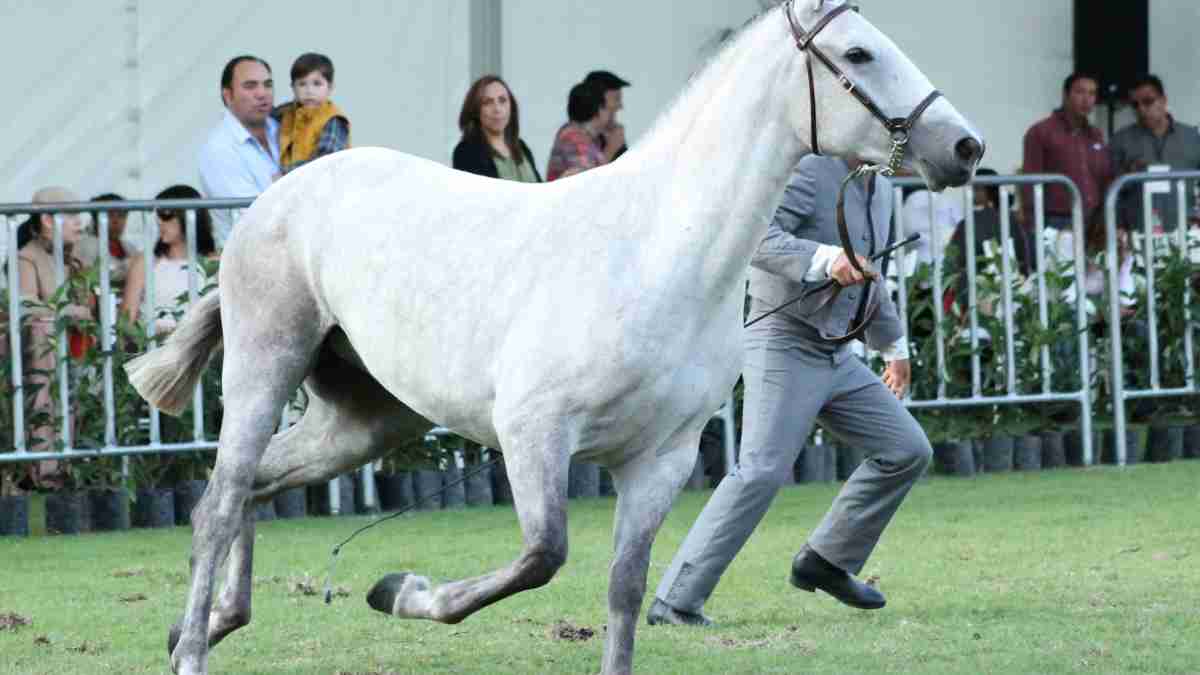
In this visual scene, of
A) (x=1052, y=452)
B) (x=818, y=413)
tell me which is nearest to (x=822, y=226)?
(x=818, y=413)

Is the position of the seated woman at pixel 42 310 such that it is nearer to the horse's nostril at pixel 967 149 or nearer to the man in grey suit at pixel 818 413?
the man in grey suit at pixel 818 413

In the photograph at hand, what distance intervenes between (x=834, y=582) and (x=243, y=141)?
4495 millimetres

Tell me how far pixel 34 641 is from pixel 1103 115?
37.4ft

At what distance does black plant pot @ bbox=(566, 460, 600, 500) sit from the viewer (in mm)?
11133

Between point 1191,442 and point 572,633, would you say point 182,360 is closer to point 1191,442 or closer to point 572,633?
point 572,633

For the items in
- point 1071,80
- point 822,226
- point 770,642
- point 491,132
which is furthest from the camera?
point 1071,80

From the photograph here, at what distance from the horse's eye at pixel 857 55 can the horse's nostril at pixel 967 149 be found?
33cm

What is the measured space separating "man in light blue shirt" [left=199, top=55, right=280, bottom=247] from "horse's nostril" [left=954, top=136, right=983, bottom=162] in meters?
5.60

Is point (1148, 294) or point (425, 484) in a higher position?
point (1148, 294)

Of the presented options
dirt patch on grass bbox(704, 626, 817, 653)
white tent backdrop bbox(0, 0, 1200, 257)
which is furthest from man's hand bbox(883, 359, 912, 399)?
white tent backdrop bbox(0, 0, 1200, 257)

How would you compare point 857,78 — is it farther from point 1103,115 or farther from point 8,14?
point 1103,115

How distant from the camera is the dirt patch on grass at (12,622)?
745 centimetres

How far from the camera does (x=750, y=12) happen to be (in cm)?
1438

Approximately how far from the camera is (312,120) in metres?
10.9
